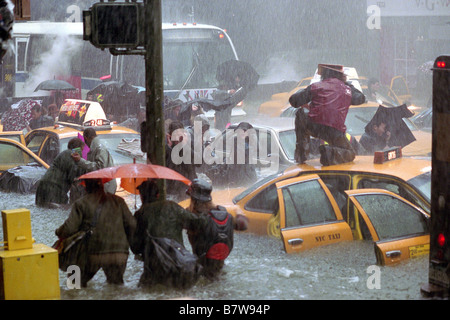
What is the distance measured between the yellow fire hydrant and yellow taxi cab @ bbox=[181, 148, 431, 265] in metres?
2.42

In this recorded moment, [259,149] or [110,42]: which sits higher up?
[110,42]

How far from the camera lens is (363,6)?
3325 centimetres

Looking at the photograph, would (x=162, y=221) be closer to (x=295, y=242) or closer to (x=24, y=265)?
(x=24, y=265)

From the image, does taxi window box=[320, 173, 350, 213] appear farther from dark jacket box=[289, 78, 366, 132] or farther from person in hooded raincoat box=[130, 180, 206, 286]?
person in hooded raincoat box=[130, 180, 206, 286]

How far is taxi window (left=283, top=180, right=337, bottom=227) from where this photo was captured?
817 centimetres

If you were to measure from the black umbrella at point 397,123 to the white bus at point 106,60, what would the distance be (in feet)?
30.5

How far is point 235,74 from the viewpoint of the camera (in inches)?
790

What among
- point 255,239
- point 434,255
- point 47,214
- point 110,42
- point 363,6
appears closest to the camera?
point 434,255

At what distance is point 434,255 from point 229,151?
6147 millimetres

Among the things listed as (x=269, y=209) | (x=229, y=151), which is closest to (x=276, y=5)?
(x=229, y=151)

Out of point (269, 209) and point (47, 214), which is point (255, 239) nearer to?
point (269, 209)

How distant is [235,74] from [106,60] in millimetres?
4545

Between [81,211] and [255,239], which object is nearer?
[81,211]

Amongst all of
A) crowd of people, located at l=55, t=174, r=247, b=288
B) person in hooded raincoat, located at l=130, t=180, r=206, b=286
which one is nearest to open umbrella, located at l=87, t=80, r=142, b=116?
crowd of people, located at l=55, t=174, r=247, b=288
